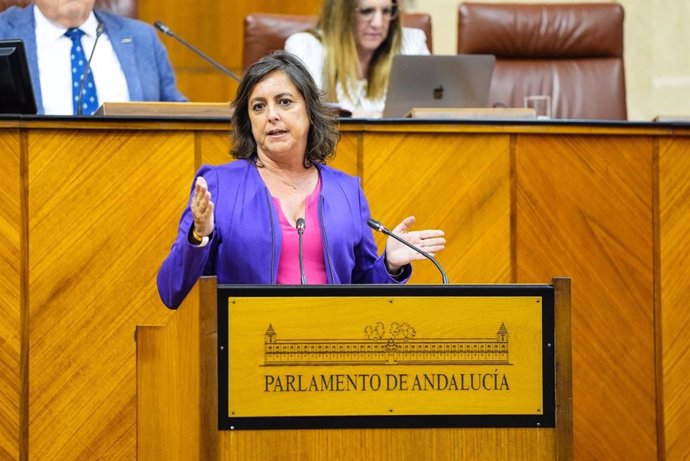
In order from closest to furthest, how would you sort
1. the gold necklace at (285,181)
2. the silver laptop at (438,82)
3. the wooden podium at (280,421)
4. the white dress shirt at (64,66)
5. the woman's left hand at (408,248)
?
the wooden podium at (280,421), the woman's left hand at (408,248), the gold necklace at (285,181), the silver laptop at (438,82), the white dress shirt at (64,66)

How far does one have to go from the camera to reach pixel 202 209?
224 cm

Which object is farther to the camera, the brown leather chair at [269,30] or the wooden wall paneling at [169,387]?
the brown leather chair at [269,30]

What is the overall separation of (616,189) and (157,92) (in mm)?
1517

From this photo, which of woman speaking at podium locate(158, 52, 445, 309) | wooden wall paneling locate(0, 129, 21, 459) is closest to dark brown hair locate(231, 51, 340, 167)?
woman speaking at podium locate(158, 52, 445, 309)

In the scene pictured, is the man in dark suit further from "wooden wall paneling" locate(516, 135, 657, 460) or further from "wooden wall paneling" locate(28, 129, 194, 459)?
"wooden wall paneling" locate(516, 135, 657, 460)

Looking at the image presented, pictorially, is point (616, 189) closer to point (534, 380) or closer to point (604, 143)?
point (604, 143)

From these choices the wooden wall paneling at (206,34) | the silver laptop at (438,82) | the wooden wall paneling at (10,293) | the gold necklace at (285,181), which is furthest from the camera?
the wooden wall paneling at (206,34)

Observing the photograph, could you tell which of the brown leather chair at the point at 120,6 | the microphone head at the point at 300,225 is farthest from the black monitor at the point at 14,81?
the brown leather chair at the point at 120,6

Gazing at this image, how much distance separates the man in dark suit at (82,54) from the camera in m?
3.73

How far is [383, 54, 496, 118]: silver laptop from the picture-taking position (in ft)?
11.7

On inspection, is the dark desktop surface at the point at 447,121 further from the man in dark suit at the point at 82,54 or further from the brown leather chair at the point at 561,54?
the brown leather chair at the point at 561,54

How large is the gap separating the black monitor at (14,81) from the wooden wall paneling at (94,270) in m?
0.15

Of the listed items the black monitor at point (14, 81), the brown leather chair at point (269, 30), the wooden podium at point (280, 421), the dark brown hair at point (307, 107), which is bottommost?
the wooden podium at point (280, 421)

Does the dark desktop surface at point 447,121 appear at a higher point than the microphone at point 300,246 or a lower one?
higher
